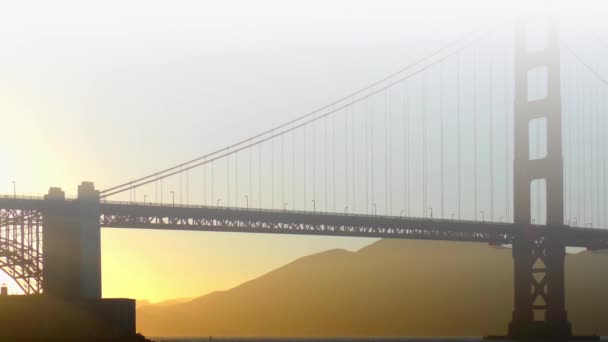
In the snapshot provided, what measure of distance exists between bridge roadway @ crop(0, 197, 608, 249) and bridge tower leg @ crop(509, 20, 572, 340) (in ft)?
3.95

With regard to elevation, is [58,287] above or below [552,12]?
below

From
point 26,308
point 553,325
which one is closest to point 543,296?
point 553,325

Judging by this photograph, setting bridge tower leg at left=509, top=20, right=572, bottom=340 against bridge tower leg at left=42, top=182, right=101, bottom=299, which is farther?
bridge tower leg at left=509, top=20, right=572, bottom=340

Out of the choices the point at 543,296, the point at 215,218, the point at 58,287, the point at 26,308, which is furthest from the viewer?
the point at 543,296

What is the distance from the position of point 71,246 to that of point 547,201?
41.8 meters

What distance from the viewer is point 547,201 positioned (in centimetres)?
13288

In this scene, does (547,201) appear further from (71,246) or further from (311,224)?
(71,246)

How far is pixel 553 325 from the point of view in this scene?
132 metres

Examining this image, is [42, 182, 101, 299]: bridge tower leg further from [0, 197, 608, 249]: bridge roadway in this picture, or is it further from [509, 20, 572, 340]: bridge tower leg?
[509, 20, 572, 340]: bridge tower leg

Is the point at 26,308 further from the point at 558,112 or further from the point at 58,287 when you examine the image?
the point at 558,112

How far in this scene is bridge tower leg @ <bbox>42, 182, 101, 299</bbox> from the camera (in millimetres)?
113625

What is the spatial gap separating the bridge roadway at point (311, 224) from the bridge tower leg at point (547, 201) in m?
1.20

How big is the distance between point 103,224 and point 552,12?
44904mm

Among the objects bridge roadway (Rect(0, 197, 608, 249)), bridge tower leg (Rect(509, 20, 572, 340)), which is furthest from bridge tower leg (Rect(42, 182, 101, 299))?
bridge tower leg (Rect(509, 20, 572, 340))
